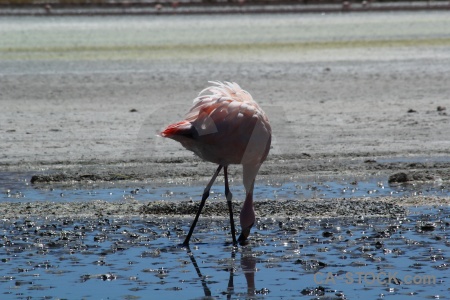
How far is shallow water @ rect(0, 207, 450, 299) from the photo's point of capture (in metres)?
6.36

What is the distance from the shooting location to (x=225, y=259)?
7.21 m

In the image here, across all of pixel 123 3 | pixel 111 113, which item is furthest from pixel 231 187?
pixel 123 3

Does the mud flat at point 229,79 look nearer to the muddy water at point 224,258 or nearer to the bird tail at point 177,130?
the muddy water at point 224,258

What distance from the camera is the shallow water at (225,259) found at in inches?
251

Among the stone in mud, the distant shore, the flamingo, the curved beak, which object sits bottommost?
the curved beak

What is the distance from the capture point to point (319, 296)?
20.3 feet

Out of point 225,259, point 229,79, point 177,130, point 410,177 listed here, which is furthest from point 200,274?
point 229,79

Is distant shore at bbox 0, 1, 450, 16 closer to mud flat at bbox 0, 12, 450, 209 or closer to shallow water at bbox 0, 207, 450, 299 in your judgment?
mud flat at bbox 0, 12, 450, 209

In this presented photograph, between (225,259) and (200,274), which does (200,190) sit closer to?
(225,259)

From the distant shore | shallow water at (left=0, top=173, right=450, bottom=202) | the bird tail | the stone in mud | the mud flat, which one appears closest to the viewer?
the bird tail

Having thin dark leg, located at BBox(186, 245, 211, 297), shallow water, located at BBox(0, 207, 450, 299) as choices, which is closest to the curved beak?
shallow water, located at BBox(0, 207, 450, 299)

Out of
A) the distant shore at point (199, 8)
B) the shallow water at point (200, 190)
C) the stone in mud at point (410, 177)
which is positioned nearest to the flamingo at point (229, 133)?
the shallow water at point (200, 190)

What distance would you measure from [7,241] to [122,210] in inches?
52.2

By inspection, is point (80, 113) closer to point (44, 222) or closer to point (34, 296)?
point (44, 222)
